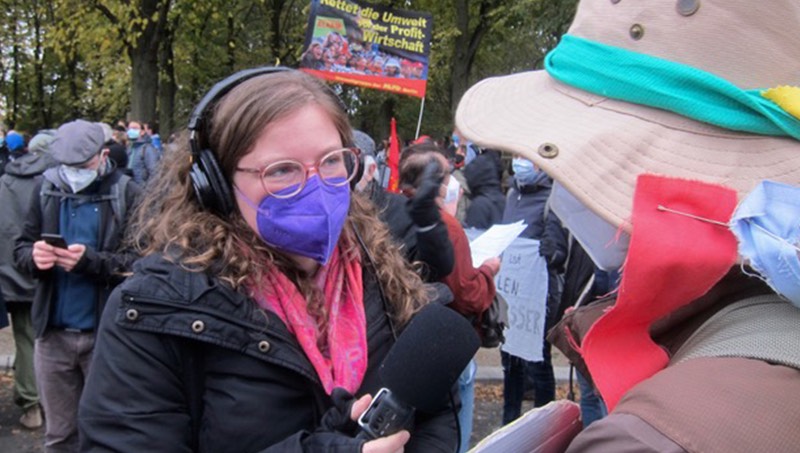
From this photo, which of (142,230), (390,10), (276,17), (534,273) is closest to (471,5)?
(276,17)

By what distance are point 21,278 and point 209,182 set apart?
394 cm

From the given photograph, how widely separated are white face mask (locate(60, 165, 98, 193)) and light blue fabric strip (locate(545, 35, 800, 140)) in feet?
11.4

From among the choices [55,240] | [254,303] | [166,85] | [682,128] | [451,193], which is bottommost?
[166,85]

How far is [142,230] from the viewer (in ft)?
6.39

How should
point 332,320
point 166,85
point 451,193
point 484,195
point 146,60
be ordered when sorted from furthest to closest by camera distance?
point 166,85
point 146,60
point 484,195
point 451,193
point 332,320

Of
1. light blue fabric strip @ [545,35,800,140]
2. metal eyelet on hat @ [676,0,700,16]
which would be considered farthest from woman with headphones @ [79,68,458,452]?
metal eyelet on hat @ [676,0,700,16]

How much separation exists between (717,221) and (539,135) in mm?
354

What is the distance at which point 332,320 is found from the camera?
5.83 feet

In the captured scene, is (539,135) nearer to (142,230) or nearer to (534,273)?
(142,230)

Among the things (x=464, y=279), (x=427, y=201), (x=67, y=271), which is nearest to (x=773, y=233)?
(x=427, y=201)

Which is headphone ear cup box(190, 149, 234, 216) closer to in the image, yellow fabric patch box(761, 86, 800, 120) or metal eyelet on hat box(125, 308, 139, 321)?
metal eyelet on hat box(125, 308, 139, 321)

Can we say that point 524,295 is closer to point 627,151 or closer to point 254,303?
point 254,303

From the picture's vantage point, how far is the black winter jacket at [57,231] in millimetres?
3885

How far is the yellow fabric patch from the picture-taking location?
1.06m
